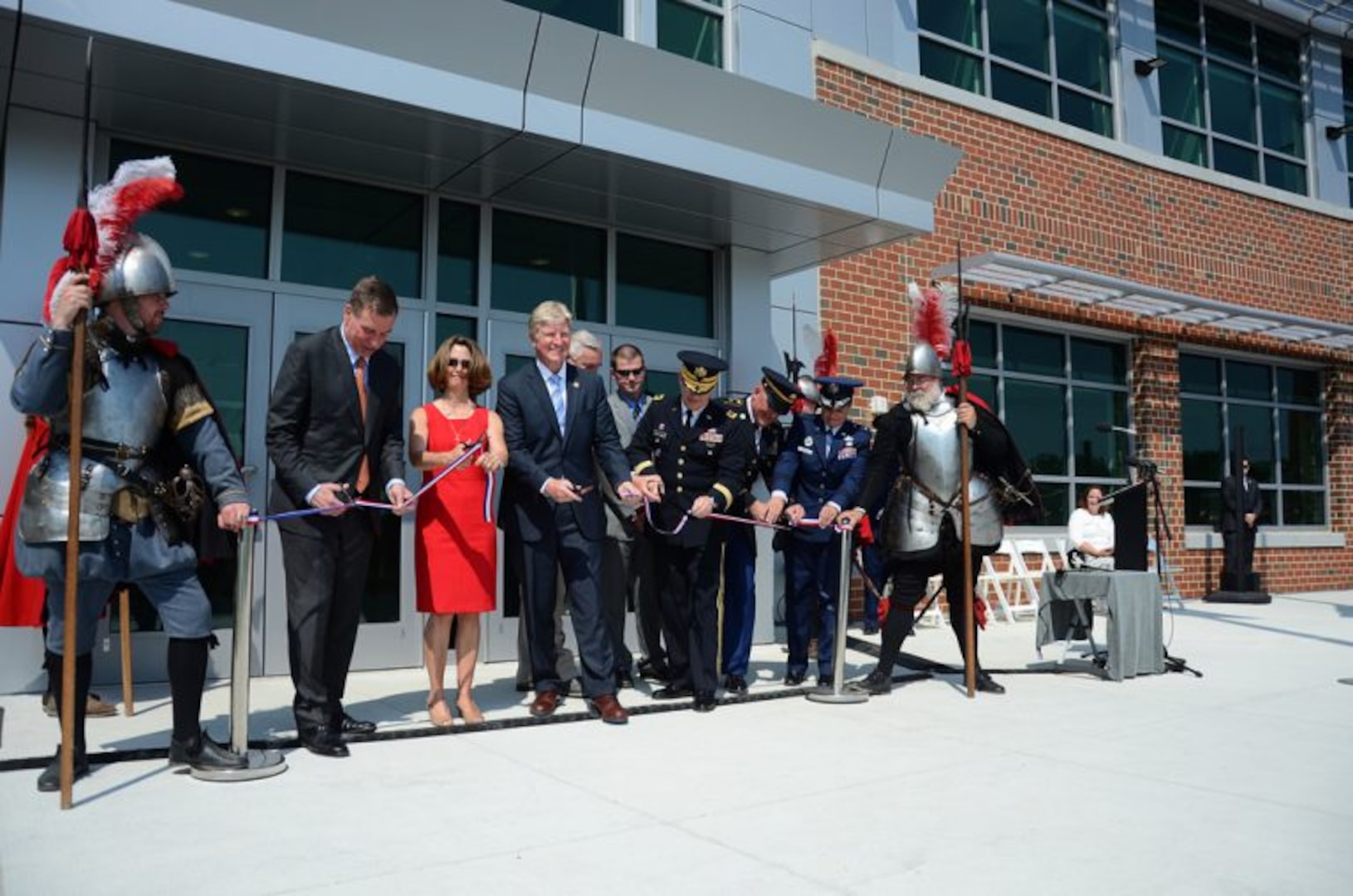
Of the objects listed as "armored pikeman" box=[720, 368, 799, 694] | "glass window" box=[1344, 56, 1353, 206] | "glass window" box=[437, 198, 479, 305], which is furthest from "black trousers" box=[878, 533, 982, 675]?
"glass window" box=[1344, 56, 1353, 206]

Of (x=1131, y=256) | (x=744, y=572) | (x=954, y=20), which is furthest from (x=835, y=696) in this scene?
(x=1131, y=256)

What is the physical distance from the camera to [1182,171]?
13242 millimetres

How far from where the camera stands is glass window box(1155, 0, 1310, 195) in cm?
1384

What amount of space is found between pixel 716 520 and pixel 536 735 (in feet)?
5.30

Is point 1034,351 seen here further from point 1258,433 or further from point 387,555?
point 387,555

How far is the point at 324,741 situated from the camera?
4.43m

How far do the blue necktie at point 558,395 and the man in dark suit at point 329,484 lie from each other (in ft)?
3.03

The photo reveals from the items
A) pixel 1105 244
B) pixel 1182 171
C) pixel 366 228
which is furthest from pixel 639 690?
pixel 1182 171

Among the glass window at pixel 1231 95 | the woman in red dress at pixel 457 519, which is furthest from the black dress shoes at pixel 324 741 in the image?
the glass window at pixel 1231 95

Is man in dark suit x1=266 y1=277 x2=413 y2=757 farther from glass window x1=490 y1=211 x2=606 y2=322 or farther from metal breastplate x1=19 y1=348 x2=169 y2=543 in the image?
glass window x1=490 y1=211 x2=606 y2=322

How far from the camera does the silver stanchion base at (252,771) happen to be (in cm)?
396

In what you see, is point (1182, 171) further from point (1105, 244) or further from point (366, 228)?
point (366, 228)

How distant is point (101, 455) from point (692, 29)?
6868mm

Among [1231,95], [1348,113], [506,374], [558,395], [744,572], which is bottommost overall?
[744,572]
